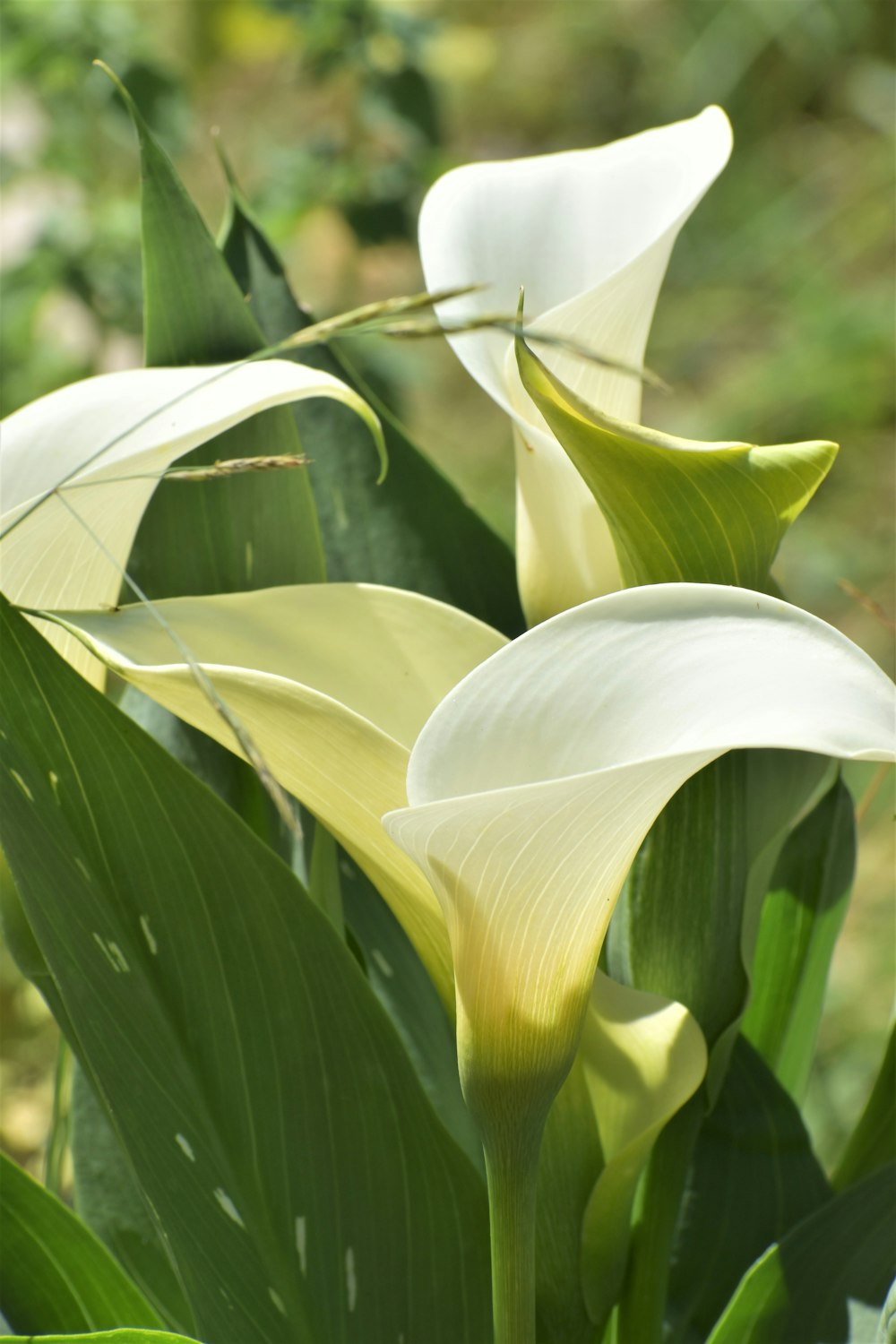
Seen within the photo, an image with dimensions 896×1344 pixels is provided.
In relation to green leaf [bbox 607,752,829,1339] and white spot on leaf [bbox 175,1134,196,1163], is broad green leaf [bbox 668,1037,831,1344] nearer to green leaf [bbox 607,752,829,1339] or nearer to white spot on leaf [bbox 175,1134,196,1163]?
green leaf [bbox 607,752,829,1339]

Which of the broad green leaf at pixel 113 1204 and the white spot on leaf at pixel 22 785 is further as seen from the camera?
the broad green leaf at pixel 113 1204

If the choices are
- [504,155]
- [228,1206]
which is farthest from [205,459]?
[504,155]

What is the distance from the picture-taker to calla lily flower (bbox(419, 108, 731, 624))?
0.32m

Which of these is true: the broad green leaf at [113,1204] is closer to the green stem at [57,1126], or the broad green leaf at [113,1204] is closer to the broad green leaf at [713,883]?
the green stem at [57,1126]

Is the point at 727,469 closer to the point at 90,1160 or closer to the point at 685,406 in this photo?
the point at 90,1160

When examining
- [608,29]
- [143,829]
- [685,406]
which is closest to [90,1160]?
[143,829]

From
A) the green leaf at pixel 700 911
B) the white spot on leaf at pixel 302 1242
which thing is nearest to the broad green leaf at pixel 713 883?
the green leaf at pixel 700 911

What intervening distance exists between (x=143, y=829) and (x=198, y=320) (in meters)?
0.16

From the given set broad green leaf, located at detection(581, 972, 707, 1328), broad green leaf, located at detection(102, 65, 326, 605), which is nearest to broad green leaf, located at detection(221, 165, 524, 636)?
broad green leaf, located at detection(102, 65, 326, 605)

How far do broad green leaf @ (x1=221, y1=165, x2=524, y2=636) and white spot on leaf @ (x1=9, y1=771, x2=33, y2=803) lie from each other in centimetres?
16

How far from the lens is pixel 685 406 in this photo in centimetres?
176

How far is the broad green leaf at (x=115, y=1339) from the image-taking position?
0.27 meters

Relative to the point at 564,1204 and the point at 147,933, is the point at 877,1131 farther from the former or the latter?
the point at 147,933

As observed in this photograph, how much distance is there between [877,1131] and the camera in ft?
1.24
